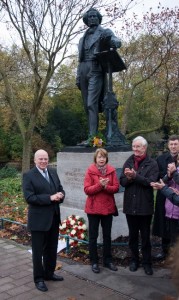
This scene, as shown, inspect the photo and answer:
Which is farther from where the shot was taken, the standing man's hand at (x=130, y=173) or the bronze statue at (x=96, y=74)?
the bronze statue at (x=96, y=74)

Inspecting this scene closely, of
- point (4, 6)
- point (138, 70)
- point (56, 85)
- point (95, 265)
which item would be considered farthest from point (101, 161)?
point (56, 85)

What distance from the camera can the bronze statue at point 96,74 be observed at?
708cm

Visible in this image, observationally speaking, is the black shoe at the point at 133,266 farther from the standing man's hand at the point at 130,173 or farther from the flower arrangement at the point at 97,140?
the flower arrangement at the point at 97,140

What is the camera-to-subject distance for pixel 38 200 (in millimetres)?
4617

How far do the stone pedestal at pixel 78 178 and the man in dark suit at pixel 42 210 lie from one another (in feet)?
5.59

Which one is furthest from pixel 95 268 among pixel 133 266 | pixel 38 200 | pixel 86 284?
pixel 38 200

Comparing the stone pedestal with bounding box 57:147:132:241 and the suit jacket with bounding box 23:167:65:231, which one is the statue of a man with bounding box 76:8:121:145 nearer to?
the stone pedestal with bounding box 57:147:132:241

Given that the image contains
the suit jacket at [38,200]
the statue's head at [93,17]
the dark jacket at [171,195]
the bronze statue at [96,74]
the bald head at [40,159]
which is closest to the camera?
the dark jacket at [171,195]

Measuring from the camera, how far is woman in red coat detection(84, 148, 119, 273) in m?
5.29

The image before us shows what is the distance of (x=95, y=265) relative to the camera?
5340 mm

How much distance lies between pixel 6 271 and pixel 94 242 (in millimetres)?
1385

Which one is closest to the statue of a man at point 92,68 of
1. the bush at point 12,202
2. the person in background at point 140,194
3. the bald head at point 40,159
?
the person in background at point 140,194

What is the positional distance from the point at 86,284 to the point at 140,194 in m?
1.44

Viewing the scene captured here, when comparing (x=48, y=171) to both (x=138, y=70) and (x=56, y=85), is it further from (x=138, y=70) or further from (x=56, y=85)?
(x=56, y=85)
